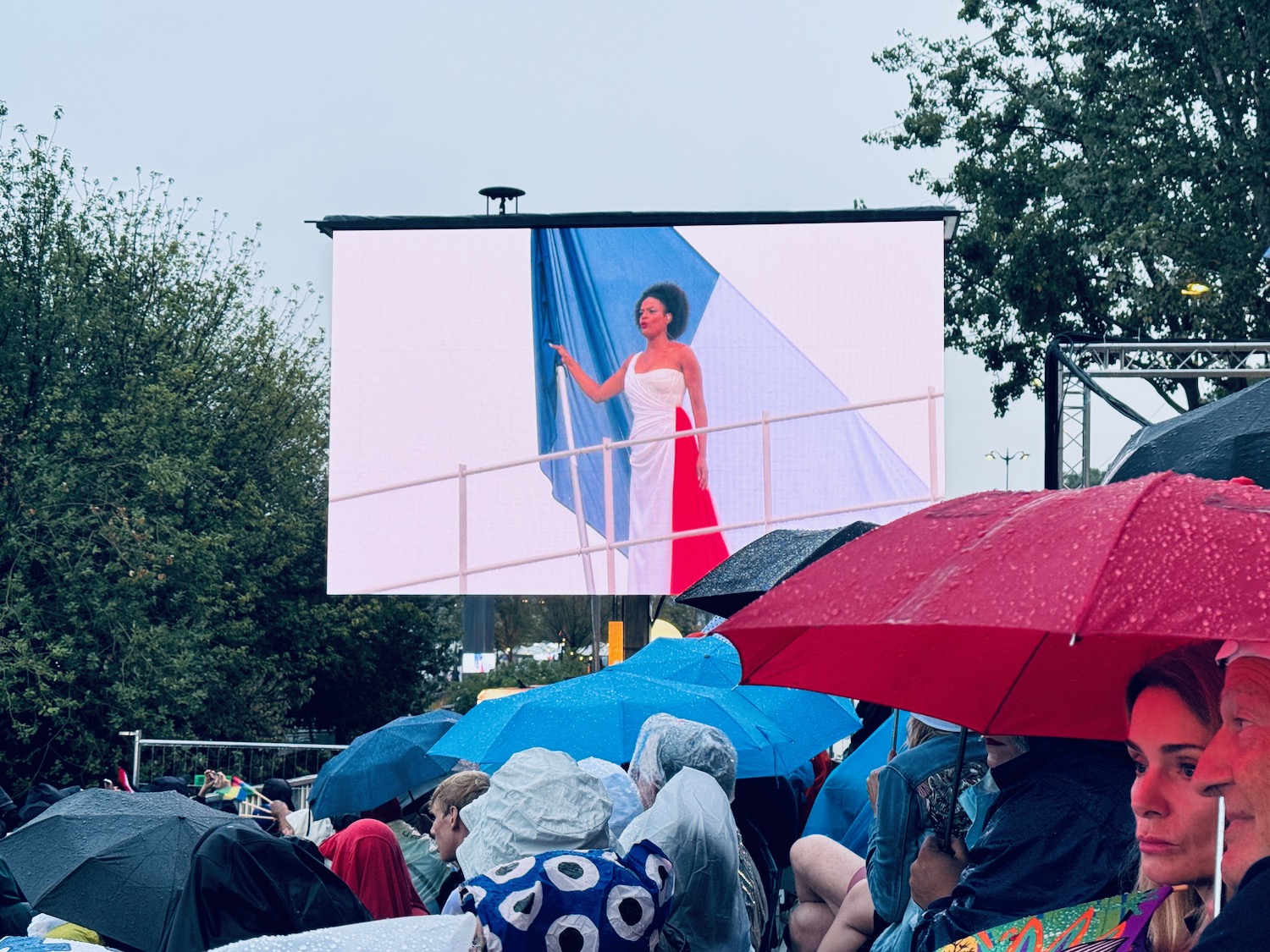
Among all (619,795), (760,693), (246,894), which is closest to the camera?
(246,894)

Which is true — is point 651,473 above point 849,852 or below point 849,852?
above

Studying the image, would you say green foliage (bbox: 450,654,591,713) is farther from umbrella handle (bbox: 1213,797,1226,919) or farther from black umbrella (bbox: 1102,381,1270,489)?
umbrella handle (bbox: 1213,797,1226,919)

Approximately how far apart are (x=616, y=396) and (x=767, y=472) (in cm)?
182

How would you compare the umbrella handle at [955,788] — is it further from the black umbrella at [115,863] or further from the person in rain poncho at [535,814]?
the black umbrella at [115,863]

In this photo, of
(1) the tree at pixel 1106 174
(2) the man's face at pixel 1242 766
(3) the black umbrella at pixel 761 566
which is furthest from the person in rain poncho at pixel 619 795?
(1) the tree at pixel 1106 174

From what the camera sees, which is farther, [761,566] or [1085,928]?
[761,566]

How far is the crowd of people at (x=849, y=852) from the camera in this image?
5.98 feet

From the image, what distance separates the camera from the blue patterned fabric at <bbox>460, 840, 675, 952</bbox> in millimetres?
3250

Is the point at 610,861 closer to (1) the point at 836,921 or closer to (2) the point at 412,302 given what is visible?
(1) the point at 836,921

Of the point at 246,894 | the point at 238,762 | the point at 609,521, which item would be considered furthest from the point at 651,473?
the point at 246,894

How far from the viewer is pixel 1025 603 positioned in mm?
1999

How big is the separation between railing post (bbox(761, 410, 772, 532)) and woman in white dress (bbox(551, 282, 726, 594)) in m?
0.54

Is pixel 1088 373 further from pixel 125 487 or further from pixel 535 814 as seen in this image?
pixel 125 487

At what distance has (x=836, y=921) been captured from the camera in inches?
146
